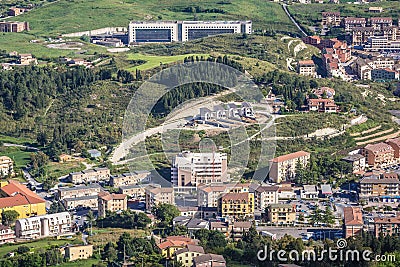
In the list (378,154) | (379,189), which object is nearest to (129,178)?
(379,189)

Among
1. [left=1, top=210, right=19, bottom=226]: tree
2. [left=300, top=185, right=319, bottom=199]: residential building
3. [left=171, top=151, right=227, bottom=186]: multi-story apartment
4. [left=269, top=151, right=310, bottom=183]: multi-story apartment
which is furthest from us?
[left=269, top=151, right=310, bottom=183]: multi-story apartment

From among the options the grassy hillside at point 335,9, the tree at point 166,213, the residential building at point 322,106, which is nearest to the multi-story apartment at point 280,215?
the tree at point 166,213

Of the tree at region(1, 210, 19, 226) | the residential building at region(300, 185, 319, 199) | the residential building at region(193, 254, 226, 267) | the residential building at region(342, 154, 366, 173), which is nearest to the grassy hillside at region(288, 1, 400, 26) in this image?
the residential building at region(342, 154, 366, 173)

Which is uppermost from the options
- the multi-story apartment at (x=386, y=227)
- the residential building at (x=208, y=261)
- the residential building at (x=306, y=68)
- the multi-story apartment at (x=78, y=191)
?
the residential building at (x=306, y=68)

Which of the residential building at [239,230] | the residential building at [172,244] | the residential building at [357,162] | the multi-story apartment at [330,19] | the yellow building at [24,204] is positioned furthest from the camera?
the multi-story apartment at [330,19]

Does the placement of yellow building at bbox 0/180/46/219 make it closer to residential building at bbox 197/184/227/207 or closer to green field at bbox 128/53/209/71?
residential building at bbox 197/184/227/207

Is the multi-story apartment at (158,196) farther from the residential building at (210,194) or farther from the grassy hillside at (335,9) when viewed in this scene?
the grassy hillside at (335,9)

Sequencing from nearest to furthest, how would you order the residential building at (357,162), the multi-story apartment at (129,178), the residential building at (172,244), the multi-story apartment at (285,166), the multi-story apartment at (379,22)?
1. the residential building at (172,244)
2. the multi-story apartment at (129,178)
3. the multi-story apartment at (285,166)
4. the residential building at (357,162)
5. the multi-story apartment at (379,22)

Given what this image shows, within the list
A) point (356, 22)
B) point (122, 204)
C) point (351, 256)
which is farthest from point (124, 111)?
point (356, 22)

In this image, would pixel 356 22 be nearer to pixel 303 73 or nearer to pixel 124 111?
pixel 303 73
